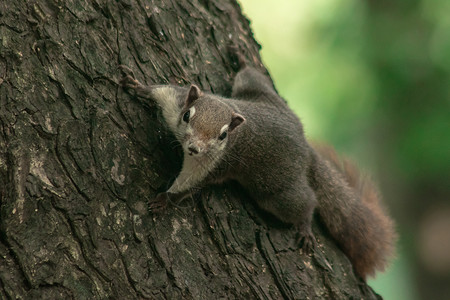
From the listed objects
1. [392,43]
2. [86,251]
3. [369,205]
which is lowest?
[86,251]

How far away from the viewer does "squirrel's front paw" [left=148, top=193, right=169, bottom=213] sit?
11.6ft

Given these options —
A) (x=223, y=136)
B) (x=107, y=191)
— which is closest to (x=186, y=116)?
(x=223, y=136)

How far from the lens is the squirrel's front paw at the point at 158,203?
3.53 metres

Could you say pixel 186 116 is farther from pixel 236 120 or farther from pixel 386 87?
pixel 386 87

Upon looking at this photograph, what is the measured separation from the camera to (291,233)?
4.31m

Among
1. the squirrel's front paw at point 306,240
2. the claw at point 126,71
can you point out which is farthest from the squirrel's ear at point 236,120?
the squirrel's front paw at point 306,240

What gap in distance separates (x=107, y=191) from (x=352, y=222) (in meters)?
2.47

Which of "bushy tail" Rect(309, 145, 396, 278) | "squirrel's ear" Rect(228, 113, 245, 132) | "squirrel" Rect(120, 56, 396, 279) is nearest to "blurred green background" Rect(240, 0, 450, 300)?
"bushy tail" Rect(309, 145, 396, 278)

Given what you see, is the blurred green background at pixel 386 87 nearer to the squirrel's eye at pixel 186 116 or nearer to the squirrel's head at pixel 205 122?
the squirrel's head at pixel 205 122

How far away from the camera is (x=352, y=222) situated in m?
4.91

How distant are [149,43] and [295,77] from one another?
246 inches

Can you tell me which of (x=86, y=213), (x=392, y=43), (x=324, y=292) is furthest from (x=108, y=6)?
A: (x=392, y=43)

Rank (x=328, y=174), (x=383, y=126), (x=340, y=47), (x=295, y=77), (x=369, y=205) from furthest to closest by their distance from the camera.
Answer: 1. (x=383, y=126)
2. (x=295, y=77)
3. (x=340, y=47)
4. (x=369, y=205)
5. (x=328, y=174)

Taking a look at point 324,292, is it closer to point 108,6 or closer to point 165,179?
point 165,179
